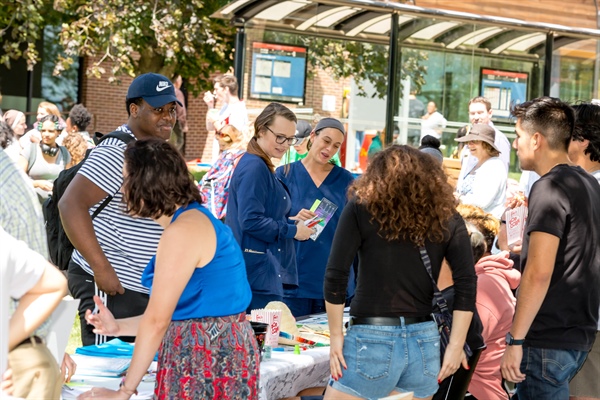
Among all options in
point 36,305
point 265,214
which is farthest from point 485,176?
point 36,305

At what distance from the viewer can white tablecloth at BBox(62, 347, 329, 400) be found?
379 cm

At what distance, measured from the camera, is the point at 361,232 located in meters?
3.93

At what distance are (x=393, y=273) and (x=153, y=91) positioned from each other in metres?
1.62

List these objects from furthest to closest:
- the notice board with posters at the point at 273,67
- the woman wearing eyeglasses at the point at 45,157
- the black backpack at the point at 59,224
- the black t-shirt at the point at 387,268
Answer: the notice board with posters at the point at 273,67 → the woman wearing eyeglasses at the point at 45,157 → the black backpack at the point at 59,224 → the black t-shirt at the point at 387,268

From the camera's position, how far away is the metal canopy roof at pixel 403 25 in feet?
38.3

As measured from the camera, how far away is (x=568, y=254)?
4.20 m

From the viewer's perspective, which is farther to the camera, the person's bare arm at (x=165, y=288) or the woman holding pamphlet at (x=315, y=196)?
the woman holding pamphlet at (x=315, y=196)

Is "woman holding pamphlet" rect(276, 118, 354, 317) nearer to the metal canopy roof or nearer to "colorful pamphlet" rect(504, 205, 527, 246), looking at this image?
"colorful pamphlet" rect(504, 205, 527, 246)

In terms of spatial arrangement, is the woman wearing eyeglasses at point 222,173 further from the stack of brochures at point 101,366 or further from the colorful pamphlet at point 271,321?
the stack of brochures at point 101,366

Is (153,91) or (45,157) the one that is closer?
(153,91)

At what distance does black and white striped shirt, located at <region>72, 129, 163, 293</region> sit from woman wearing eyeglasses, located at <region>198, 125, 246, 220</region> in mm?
3332

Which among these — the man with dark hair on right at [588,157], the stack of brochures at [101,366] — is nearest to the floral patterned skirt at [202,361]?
the stack of brochures at [101,366]

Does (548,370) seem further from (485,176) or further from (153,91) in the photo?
(485,176)

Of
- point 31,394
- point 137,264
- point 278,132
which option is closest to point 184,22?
point 278,132
